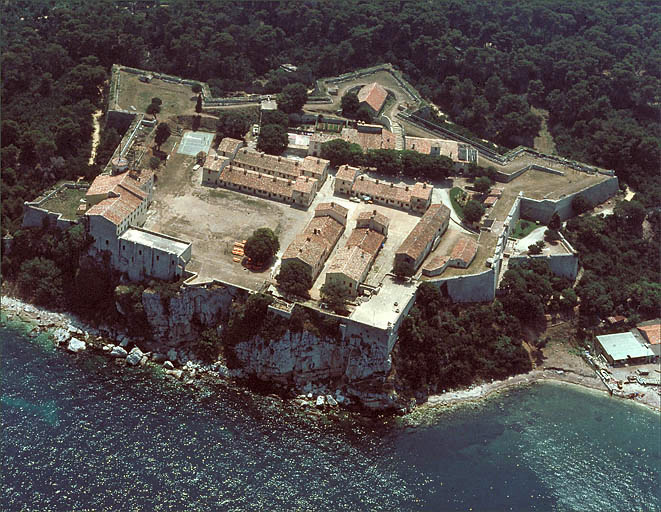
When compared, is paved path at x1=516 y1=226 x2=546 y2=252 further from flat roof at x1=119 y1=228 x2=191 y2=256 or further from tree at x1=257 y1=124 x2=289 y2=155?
flat roof at x1=119 y1=228 x2=191 y2=256

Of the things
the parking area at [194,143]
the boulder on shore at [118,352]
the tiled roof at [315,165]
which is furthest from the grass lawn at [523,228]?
the boulder on shore at [118,352]

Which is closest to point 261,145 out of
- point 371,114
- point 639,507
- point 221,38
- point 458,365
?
point 371,114

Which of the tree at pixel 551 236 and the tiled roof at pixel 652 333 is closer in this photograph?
the tiled roof at pixel 652 333

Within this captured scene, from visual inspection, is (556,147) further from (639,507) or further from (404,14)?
(639,507)

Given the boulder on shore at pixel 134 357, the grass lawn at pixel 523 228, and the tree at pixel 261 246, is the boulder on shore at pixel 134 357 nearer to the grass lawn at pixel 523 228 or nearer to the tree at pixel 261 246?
the tree at pixel 261 246

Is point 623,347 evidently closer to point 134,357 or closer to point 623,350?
point 623,350

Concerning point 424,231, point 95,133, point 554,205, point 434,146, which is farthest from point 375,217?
point 95,133
